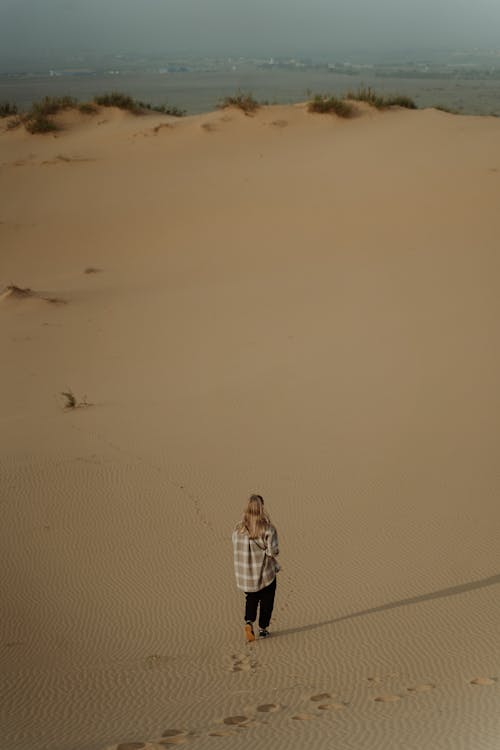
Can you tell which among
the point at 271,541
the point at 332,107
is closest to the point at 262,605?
the point at 271,541

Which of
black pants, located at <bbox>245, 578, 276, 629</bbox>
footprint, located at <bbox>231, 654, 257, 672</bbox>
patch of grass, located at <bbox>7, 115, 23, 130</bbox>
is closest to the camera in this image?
footprint, located at <bbox>231, 654, 257, 672</bbox>

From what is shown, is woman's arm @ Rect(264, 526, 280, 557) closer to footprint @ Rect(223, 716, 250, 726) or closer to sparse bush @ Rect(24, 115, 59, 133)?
footprint @ Rect(223, 716, 250, 726)

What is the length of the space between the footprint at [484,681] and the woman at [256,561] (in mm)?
1400

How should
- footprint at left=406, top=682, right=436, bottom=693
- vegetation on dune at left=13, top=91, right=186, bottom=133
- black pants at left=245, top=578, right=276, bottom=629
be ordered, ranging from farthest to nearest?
vegetation on dune at left=13, top=91, right=186, bottom=133 → black pants at left=245, top=578, right=276, bottom=629 → footprint at left=406, top=682, right=436, bottom=693

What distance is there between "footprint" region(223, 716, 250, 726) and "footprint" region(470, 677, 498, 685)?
1267 millimetres

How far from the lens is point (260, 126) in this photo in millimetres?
24953

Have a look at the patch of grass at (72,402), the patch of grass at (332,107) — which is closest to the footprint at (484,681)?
the patch of grass at (72,402)

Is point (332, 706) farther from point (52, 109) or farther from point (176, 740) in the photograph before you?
point (52, 109)

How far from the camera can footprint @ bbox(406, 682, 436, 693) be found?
16.4 ft

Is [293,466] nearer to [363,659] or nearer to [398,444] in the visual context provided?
[398,444]

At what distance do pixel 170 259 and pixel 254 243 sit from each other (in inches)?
63.7

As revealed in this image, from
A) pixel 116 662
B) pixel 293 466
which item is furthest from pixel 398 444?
pixel 116 662

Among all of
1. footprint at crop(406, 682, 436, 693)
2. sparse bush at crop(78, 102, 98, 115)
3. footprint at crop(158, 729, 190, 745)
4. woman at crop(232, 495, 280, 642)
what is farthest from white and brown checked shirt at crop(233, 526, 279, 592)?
sparse bush at crop(78, 102, 98, 115)

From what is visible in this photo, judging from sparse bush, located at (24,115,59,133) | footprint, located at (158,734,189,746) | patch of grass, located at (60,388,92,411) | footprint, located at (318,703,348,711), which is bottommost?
footprint, located at (158,734,189,746)
